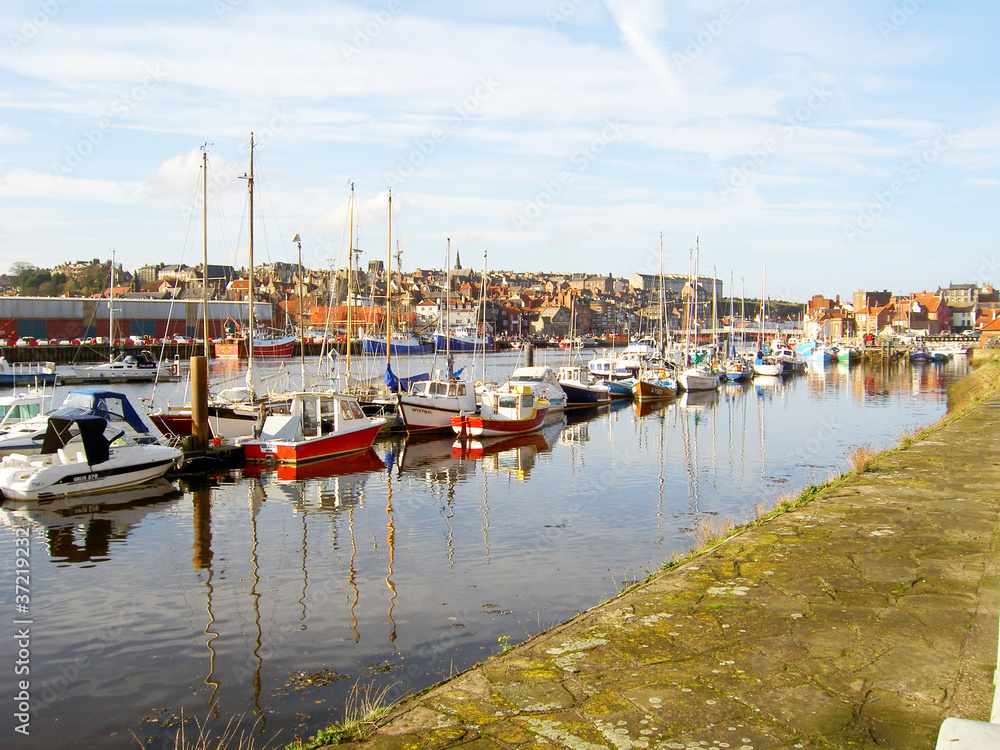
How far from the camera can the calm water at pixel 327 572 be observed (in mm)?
9344

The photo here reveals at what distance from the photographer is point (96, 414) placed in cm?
2200

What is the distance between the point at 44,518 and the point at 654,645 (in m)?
16.6

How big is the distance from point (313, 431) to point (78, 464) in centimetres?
796

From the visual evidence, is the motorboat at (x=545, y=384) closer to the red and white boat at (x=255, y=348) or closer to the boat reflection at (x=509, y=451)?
the boat reflection at (x=509, y=451)

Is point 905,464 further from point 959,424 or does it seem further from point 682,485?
point 959,424

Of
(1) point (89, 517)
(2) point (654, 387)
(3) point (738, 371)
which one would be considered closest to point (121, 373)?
(2) point (654, 387)

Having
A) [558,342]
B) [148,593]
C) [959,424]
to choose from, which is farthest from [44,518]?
[558,342]

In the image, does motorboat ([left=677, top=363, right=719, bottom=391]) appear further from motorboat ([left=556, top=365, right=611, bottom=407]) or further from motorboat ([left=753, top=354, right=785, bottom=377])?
motorboat ([left=753, top=354, right=785, bottom=377])

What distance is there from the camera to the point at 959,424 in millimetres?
23641

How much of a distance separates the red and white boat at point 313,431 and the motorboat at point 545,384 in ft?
52.0

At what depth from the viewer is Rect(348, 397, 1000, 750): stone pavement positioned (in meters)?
5.28

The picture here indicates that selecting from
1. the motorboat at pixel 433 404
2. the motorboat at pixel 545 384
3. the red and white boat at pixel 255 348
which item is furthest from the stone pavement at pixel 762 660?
the red and white boat at pixel 255 348

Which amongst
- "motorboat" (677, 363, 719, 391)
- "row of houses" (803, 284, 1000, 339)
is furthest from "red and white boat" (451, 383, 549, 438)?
"row of houses" (803, 284, 1000, 339)

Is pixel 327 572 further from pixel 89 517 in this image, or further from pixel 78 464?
pixel 78 464
